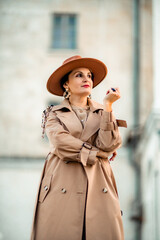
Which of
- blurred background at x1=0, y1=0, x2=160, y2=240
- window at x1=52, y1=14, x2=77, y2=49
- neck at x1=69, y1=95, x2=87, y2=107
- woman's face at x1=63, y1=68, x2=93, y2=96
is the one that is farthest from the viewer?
window at x1=52, y1=14, x2=77, y2=49

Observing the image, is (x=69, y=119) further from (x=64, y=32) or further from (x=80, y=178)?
(x=64, y=32)

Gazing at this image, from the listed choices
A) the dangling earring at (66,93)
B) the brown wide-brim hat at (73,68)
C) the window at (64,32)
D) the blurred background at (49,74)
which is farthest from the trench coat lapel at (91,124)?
the window at (64,32)

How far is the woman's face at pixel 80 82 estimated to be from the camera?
325cm

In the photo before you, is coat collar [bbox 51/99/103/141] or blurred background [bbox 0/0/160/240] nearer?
coat collar [bbox 51/99/103/141]

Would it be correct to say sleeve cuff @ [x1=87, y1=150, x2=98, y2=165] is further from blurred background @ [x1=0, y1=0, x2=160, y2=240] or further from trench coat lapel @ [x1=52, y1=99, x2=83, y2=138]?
blurred background @ [x1=0, y1=0, x2=160, y2=240]

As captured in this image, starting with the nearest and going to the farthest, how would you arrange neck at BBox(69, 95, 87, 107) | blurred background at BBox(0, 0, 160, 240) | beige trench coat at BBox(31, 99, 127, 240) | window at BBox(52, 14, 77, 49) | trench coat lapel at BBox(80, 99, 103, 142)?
beige trench coat at BBox(31, 99, 127, 240), trench coat lapel at BBox(80, 99, 103, 142), neck at BBox(69, 95, 87, 107), blurred background at BBox(0, 0, 160, 240), window at BBox(52, 14, 77, 49)

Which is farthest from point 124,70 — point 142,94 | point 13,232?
point 13,232

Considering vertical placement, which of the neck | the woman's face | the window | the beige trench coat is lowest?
the beige trench coat

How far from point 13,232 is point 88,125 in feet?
32.3

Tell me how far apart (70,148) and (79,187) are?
1.02ft

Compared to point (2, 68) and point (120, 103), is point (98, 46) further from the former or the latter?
point (2, 68)

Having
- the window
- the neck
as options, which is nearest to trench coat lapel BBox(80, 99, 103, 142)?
the neck

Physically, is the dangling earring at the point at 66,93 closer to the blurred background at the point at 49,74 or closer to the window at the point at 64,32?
the blurred background at the point at 49,74

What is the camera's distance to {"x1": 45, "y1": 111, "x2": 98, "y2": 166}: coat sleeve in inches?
114
